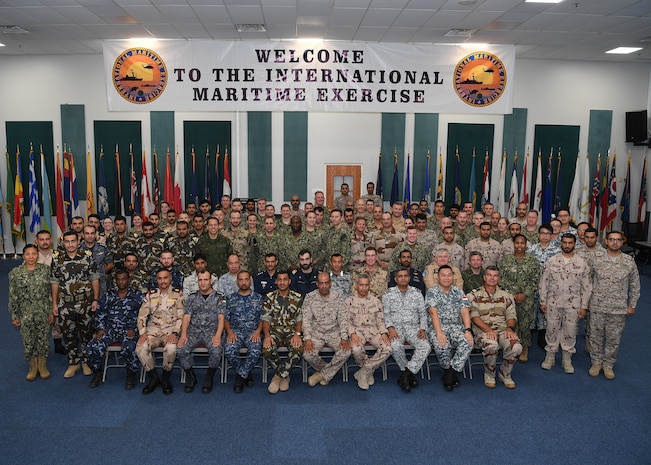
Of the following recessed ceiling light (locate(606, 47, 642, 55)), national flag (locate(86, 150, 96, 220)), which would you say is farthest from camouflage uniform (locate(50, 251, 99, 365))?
recessed ceiling light (locate(606, 47, 642, 55))

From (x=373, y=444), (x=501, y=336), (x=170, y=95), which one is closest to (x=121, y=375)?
(x=373, y=444)

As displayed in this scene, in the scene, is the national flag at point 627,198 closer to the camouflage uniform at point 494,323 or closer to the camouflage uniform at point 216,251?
the camouflage uniform at point 494,323

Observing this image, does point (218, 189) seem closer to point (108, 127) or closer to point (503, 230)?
point (108, 127)

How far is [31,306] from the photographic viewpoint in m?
5.34

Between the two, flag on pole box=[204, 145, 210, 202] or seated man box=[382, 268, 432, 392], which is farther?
flag on pole box=[204, 145, 210, 202]

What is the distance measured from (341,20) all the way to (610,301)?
5664 mm

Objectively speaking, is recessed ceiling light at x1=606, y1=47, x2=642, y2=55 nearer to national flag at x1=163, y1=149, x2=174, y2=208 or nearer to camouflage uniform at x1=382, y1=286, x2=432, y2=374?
camouflage uniform at x1=382, y1=286, x2=432, y2=374

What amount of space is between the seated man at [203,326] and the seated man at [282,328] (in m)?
0.48

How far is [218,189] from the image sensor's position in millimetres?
11086

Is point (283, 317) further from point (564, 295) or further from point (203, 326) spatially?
point (564, 295)

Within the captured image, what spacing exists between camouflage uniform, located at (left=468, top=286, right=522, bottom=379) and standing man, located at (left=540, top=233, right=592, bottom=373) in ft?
2.06

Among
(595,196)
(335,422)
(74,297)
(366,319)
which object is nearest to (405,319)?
(366,319)

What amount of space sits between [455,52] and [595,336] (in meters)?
5.74

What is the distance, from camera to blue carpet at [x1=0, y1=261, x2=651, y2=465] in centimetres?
406
